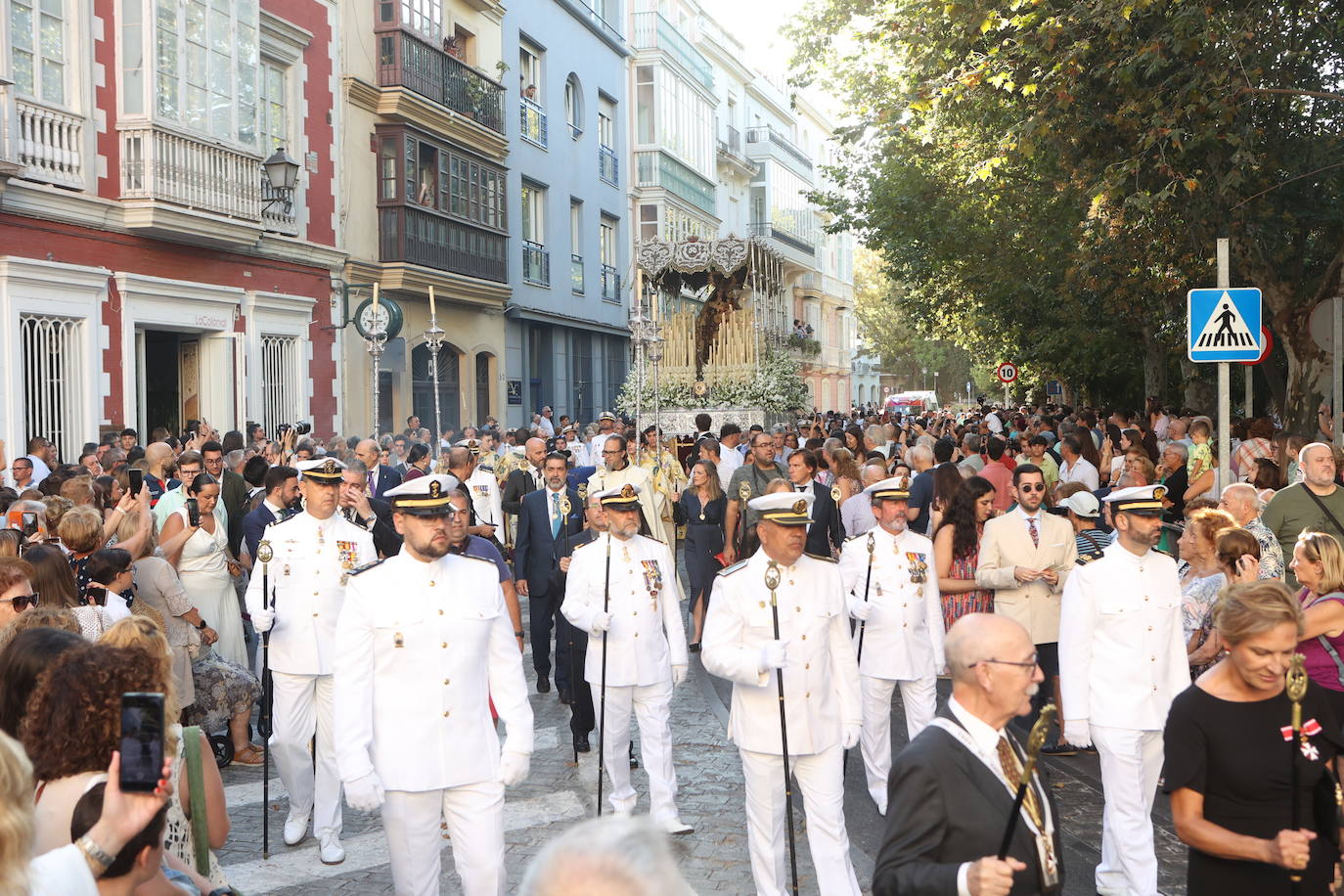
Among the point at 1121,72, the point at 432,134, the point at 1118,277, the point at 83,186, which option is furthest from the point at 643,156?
the point at 1121,72

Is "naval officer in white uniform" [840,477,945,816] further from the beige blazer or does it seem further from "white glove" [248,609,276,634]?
"white glove" [248,609,276,634]

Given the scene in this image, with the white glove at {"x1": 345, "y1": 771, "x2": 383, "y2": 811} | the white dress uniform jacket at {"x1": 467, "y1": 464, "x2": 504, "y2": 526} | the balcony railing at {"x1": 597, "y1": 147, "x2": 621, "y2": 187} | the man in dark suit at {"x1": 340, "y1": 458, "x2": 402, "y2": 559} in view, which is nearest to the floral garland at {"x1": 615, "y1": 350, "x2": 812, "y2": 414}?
the white dress uniform jacket at {"x1": 467, "y1": 464, "x2": 504, "y2": 526}

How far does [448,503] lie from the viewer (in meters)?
5.81

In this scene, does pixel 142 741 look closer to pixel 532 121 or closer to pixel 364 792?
pixel 364 792

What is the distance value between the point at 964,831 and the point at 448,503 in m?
2.89

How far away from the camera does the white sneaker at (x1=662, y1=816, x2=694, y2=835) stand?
7.46 m

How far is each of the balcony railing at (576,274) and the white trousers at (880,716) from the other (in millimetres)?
27591

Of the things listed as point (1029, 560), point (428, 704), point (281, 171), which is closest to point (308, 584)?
point (428, 704)

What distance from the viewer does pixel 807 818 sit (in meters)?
6.18

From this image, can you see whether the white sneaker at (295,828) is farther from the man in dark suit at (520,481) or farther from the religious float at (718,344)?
the religious float at (718,344)

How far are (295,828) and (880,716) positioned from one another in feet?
11.3

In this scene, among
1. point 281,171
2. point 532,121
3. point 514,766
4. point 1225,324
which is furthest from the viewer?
point 532,121

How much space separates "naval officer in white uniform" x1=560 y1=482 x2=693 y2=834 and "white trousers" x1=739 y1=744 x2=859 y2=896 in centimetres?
138

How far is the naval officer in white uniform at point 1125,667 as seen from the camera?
6406 mm
